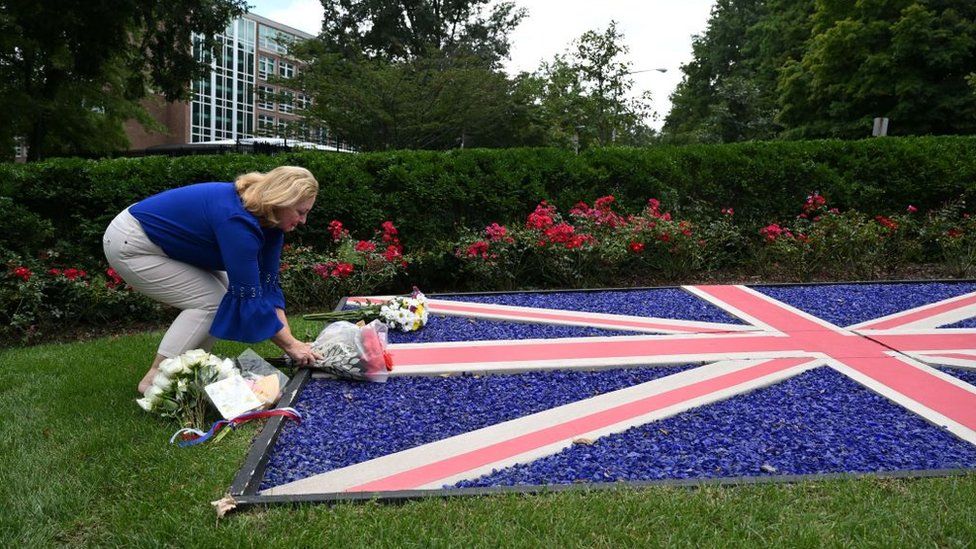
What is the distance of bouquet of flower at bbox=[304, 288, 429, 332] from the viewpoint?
4.59 m

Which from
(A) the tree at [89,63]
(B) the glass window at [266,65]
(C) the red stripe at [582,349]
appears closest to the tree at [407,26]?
(A) the tree at [89,63]

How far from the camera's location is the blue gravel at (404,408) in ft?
8.80

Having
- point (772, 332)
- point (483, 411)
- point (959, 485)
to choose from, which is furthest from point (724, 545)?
point (772, 332)

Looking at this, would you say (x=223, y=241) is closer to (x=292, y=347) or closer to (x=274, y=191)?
(x=274, y=191)

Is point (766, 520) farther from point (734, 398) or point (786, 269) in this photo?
point (786, 269)

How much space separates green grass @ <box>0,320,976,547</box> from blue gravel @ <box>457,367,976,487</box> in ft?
0.60

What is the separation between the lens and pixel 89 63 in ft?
34.9

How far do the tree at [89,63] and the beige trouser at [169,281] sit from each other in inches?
296

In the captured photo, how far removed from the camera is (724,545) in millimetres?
1935

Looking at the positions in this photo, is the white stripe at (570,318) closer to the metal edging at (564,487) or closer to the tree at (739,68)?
the metal edging at (564,487)

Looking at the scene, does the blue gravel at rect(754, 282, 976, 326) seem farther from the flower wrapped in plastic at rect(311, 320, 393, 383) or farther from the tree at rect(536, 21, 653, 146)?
the tree at rect(536, 21, 653, 146)

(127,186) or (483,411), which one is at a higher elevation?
(127,186)

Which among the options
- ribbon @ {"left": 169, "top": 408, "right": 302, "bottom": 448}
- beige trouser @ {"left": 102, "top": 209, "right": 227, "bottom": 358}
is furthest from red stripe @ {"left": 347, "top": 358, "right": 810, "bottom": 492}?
beige trouser @ {"left": 102, "top": 209, "right": 227, "bottom": 358}

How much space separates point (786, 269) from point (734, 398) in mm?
4403
